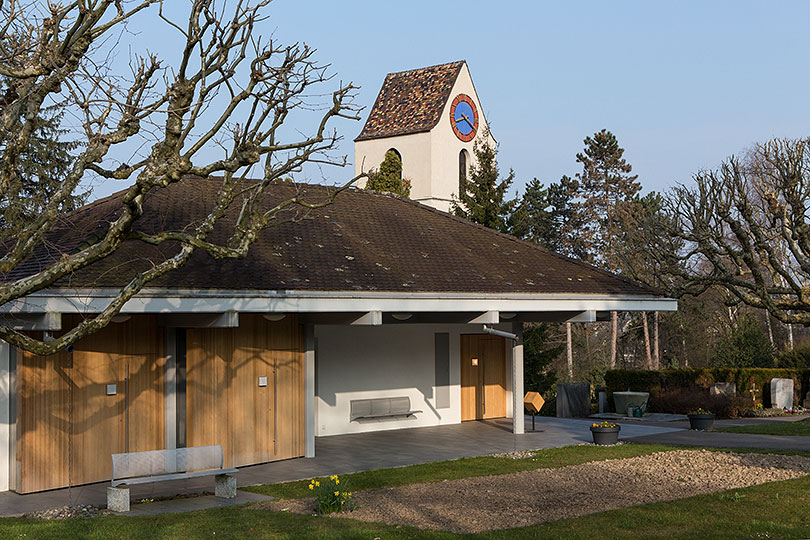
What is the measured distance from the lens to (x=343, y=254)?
19.4m

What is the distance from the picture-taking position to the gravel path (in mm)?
12023

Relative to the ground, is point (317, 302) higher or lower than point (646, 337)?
higher

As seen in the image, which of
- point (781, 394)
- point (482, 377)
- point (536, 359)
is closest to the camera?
point (482, 377)

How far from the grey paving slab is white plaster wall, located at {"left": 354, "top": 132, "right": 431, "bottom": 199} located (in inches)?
716

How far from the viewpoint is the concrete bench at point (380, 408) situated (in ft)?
73.8

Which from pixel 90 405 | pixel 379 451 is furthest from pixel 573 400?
pixel 90 405

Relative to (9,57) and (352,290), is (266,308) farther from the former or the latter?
(9,57)

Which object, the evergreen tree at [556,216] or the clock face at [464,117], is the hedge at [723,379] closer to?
the clock face at [464,117]

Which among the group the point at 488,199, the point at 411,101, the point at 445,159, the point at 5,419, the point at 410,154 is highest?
the point at 411,101

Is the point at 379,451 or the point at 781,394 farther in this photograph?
the point at 781,394

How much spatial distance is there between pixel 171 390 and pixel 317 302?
9.83 feet

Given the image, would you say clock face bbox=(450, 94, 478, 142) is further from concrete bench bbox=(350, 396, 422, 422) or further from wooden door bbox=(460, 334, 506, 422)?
concrete bench bbox=(350, 396, 422, 422)

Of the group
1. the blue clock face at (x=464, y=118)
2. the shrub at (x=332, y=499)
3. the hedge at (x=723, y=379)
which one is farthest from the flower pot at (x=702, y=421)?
the blue clock face at (x=464, y=118)

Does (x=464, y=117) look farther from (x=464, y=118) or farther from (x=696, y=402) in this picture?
(x=696, y=402)
